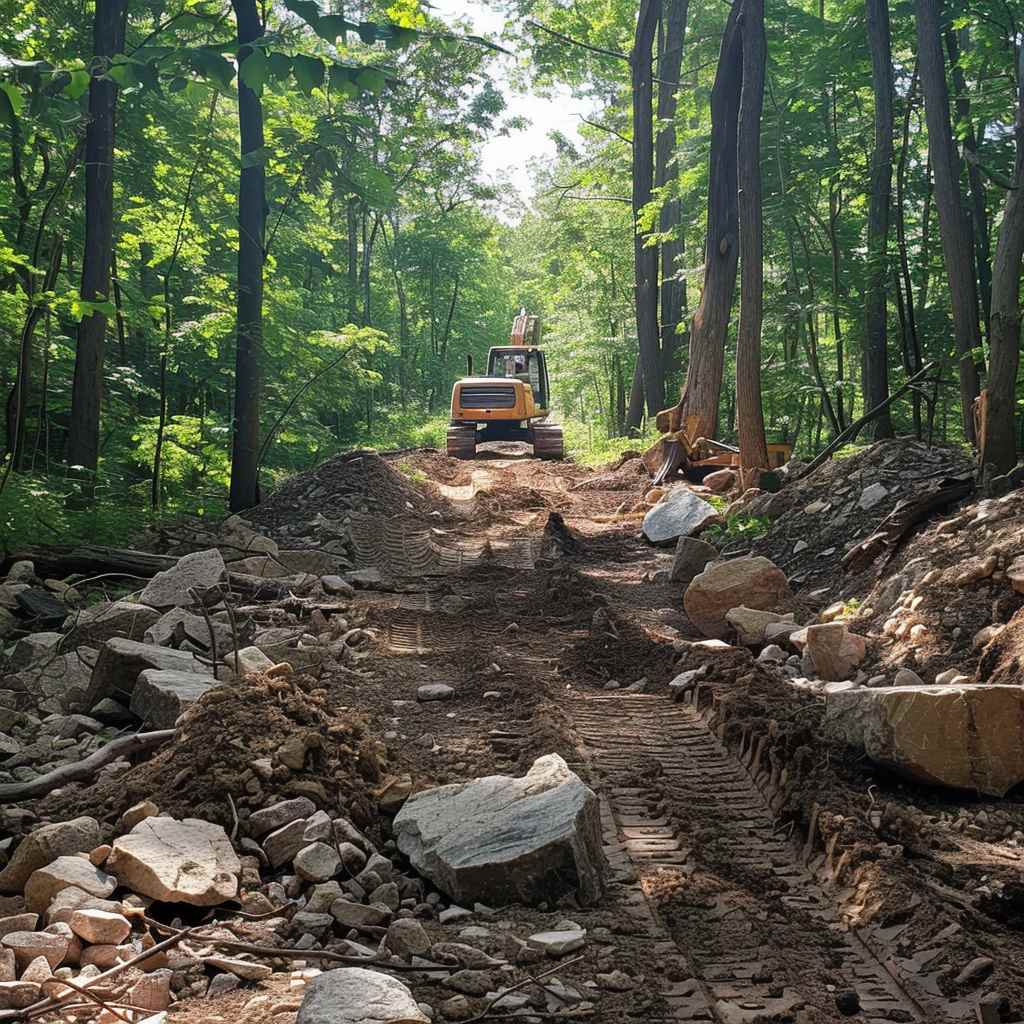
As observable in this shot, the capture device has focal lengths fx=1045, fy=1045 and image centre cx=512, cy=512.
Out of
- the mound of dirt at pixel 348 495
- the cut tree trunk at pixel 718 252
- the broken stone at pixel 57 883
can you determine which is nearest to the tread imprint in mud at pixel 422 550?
the mound of dirt at pixel 348 495

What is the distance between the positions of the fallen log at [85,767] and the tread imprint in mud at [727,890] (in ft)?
7.30

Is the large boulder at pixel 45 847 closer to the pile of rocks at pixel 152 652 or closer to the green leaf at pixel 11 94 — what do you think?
the pile of rocks at pixel 152 652

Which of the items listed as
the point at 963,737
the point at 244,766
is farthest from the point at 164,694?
the point at 963,737

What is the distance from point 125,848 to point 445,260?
1757 inches

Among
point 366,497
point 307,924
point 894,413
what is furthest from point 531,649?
point 894,413

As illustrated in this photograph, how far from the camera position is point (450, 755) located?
5.77 m

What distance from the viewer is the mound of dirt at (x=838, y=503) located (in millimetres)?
10297

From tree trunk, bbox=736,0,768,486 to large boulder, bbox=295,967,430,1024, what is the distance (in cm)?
1195

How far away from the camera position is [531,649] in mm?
8453

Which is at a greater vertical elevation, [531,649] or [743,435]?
[743,435]

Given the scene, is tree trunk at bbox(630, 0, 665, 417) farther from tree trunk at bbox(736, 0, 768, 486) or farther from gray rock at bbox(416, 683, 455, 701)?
gray rock at bbox(416, 683, 455, 701)

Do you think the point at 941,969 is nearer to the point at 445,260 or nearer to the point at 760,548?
the point at 760,548

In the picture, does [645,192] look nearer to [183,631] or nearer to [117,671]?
[183,631]

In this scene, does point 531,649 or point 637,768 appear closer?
point 637,768
